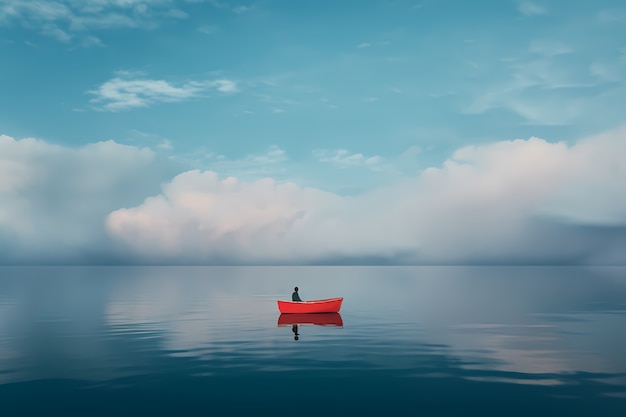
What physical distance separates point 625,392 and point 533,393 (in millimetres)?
4692

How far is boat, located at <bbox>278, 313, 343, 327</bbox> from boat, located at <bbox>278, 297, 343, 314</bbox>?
2.28 feet

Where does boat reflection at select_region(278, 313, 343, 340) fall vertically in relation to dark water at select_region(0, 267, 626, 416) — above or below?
above

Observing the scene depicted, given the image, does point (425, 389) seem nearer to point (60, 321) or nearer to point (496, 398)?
point (496, 398)

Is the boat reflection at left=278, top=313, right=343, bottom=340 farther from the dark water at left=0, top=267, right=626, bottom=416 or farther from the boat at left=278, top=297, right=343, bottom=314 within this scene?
the dark water at left=0, top=267, right=626, bottom=416

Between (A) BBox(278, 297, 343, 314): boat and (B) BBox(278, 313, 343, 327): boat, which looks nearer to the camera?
(B) BBox(278, 313, 343, 327): boat

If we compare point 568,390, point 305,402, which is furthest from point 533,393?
point 305,402

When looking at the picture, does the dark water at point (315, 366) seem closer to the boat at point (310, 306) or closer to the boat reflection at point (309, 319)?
the boat reflection at point (309, 319)

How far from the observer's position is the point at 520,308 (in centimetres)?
7806

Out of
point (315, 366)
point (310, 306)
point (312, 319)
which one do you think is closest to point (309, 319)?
point (312, 319)

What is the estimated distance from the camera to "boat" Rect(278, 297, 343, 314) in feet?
206

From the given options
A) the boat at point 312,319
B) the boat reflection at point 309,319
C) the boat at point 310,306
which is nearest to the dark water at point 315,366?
the boat reflection at point 309,319

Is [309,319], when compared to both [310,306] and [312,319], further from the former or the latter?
[310,306]

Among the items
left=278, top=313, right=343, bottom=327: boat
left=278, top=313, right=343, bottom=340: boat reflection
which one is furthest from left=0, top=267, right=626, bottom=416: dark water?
left=278, top=313, right=343, bottom=327: boat

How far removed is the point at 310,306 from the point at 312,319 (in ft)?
7.96
